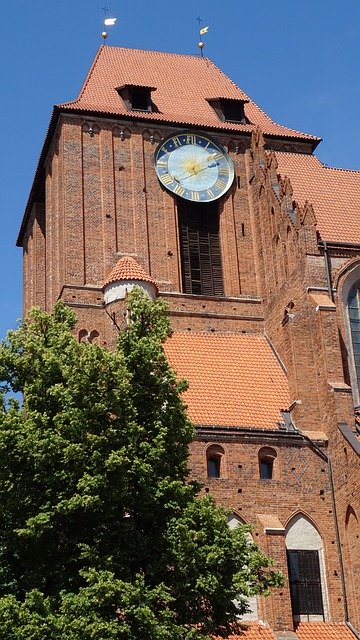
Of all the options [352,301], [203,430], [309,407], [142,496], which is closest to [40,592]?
[142,496]

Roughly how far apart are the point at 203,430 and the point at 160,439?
734 cm

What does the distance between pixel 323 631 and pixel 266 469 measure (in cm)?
392

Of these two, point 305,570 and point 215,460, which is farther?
point 215,460

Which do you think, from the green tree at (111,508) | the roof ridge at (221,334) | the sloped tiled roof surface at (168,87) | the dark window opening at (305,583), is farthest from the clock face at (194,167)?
the green tree at (111,508)

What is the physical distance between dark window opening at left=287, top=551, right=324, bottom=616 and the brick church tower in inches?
1.2

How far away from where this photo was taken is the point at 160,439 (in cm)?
2062

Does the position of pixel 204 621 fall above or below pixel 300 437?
below

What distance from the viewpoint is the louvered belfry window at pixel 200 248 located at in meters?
33.6

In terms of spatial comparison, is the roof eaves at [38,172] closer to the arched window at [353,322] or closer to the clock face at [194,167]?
the clock face at [194,167]

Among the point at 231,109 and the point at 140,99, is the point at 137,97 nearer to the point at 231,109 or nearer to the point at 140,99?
the point at 140,99

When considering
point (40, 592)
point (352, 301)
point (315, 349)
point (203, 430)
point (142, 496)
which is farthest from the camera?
point (352, 301)

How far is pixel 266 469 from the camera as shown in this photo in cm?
2825

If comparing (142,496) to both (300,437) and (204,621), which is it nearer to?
(204,621)

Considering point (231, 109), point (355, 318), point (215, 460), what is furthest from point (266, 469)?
point (231, 109)
